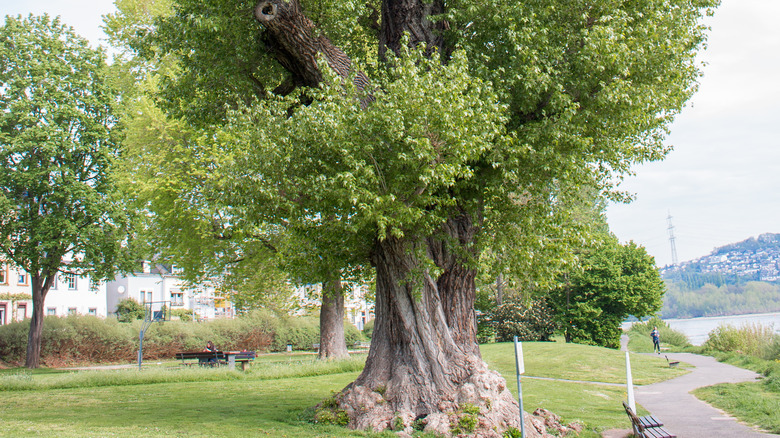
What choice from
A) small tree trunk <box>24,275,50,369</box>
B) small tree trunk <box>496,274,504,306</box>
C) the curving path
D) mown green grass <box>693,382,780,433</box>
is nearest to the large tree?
the curving path

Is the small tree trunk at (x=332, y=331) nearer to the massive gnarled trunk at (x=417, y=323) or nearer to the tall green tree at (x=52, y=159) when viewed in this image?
the tall green tree at (x=52, y=159)

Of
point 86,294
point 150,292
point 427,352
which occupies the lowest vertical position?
point 427,352

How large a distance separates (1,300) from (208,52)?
36.1 m

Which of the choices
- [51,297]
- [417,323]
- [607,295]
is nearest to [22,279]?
[51,297]

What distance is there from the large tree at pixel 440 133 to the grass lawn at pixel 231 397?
2.13 metres

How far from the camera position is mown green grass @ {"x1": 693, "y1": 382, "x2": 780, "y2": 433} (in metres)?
11.7

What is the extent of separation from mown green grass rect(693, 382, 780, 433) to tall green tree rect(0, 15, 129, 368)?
25199mm

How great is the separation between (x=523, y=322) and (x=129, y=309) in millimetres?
34305

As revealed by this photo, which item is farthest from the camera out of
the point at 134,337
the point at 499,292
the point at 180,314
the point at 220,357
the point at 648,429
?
the point at 180,314

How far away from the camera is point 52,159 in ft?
94.5

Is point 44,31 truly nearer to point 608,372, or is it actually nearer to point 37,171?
point 37,171

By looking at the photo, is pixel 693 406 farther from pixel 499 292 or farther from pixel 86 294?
pixel 86 294

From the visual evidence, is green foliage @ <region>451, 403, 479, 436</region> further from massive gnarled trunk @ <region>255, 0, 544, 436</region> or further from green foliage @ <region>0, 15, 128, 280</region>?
green foliage @ <region>0, 15, 128, 280</region>

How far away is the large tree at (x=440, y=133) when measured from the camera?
368 inches
